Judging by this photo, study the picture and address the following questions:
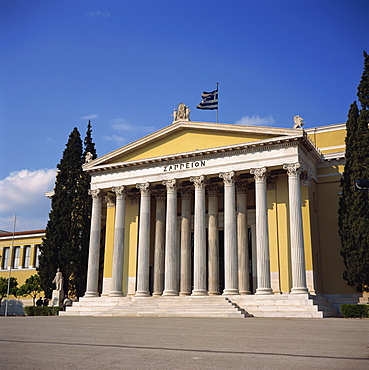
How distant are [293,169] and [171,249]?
36.5 feet

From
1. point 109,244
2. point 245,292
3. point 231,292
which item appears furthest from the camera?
point 109,244

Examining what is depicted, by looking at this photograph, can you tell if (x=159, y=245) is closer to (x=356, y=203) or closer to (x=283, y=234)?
(x=283, y=234)

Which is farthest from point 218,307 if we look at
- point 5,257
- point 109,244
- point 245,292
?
point 5,257

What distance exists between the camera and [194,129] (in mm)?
37938

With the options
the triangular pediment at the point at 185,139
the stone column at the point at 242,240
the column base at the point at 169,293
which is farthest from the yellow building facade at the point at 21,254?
the stone column at the point at 242,240

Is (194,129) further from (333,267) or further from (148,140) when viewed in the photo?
(333,267)

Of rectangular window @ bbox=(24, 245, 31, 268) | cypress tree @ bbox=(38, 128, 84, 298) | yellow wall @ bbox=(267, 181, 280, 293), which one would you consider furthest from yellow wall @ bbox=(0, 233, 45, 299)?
yellow wall @ bbox=(267, 181, 280, 293)

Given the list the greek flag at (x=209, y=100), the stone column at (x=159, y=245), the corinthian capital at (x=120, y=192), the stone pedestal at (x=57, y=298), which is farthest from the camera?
the stone pedestal at (x=57, y=298)

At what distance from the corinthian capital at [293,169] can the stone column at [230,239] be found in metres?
4.27

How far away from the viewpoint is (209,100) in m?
38.7

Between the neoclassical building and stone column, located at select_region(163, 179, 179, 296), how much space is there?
8cm

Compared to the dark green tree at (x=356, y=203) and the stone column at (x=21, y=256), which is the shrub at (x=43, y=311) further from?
the dark green tree at (x=356, y=203)

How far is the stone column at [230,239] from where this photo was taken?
32.9m

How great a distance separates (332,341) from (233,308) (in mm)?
17220
